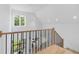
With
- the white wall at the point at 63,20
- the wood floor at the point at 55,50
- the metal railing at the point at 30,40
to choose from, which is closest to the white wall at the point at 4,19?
the metal railing at the point at 30,40

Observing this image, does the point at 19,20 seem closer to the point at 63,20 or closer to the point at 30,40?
the point at 30,40

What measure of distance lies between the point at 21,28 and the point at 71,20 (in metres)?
0.58

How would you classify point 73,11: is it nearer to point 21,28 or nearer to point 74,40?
point 74,40

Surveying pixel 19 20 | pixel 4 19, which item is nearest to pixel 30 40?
Result: pixel 19 20

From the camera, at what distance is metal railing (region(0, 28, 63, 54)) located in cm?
157

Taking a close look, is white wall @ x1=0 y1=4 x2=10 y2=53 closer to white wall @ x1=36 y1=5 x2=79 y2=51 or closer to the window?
the window

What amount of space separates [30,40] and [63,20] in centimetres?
45

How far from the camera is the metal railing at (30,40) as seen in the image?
157cm

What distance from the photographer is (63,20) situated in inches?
61.5

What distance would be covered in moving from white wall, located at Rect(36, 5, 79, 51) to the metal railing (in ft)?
0.27

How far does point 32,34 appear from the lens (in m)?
1.60

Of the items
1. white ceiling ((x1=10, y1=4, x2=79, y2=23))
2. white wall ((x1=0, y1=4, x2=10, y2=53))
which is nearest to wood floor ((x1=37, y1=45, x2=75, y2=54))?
white ceiling ((x1=10, y1=4, x2=79, y2=23))
